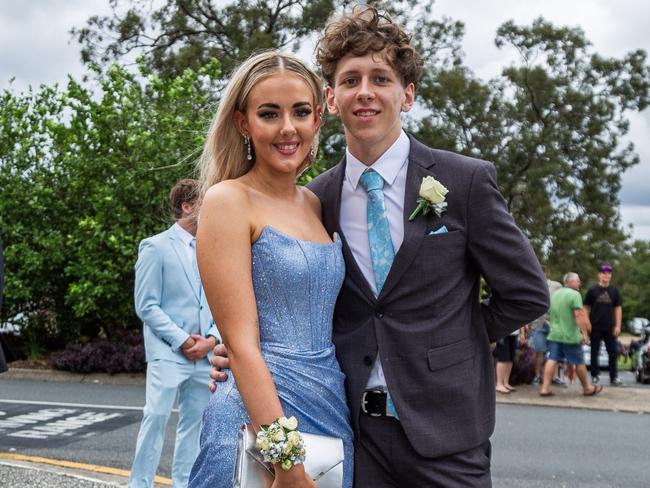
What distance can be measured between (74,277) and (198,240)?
540 inches

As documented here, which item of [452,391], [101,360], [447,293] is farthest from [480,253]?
[101,360]

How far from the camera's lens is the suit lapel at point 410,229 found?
283 cm

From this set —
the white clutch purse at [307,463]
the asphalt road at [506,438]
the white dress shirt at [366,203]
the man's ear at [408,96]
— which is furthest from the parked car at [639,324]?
the white clutch purse at [307,463]

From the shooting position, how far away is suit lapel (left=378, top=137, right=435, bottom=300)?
2828 millimetres

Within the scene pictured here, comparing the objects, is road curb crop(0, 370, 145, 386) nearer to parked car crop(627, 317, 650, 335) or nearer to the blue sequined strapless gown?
the blue sequined strapless gown

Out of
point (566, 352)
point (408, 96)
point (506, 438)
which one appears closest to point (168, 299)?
point (408, 96)

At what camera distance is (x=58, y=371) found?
14.6m

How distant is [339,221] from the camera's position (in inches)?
121

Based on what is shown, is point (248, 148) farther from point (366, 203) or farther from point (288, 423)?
point (288, 423)

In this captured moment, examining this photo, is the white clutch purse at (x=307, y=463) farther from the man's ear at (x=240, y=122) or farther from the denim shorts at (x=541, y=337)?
the denim shorts at (x=541, y=337)

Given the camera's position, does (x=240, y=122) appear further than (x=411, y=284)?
Yes

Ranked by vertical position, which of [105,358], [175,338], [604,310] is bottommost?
[105,358]

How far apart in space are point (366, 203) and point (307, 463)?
0.96 m

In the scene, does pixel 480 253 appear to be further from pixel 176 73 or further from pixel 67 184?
pixel 176 73
